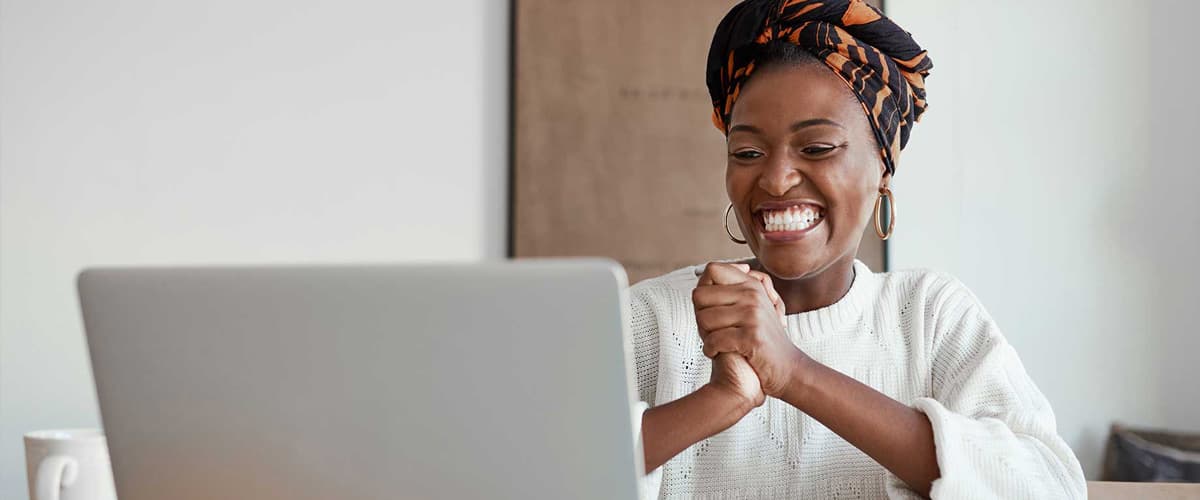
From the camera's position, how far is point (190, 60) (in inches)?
84.3

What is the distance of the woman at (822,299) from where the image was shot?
3.71 feet

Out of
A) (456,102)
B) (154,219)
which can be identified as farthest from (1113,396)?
(154,219)

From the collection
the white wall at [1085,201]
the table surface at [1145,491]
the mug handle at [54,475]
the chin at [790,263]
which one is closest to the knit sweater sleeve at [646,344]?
the chin at [790,263]

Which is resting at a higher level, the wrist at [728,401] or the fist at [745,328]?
the fist at [745,328]

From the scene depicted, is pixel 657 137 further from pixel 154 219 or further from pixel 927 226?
pixel 154 219

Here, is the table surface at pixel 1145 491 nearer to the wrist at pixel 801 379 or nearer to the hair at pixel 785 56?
the wrist at pixel 801 379

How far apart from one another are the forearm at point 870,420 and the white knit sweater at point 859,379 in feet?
0.13

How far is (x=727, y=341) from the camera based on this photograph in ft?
3.22

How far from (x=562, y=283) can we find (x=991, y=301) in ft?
Answer: 6.89

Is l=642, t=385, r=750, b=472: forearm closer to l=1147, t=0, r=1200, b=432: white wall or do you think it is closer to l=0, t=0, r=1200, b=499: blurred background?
l=0, t=0, r=1200, b=499: blurred background

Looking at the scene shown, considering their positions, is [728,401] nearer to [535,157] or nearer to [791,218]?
[791,218]

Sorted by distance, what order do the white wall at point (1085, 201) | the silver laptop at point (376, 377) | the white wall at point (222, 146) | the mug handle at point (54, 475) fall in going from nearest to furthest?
the silver laptop at point (376, 377) < the mug handle at point (54, 475) < the white wall at point (222, 146) < the white wall at point (1085, 201)

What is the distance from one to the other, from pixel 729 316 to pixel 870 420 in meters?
0.17

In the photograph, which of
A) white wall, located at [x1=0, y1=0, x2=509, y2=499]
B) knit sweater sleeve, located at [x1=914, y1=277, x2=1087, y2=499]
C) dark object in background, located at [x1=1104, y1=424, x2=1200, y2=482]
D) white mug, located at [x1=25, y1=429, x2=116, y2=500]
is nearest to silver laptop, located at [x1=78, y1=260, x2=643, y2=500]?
white mug, located at [x1=25, y1=429, x2=116, y2=500]
